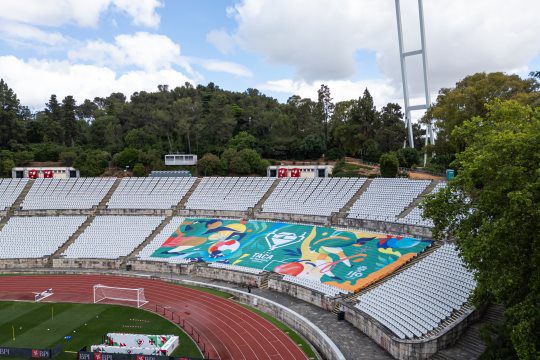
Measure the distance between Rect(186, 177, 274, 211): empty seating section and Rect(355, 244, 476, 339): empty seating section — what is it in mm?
19829

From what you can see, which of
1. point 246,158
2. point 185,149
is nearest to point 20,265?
point 246,158

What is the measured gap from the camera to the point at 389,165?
42750mm

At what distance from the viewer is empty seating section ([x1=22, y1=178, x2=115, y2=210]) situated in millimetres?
45656

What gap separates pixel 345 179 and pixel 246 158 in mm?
17691

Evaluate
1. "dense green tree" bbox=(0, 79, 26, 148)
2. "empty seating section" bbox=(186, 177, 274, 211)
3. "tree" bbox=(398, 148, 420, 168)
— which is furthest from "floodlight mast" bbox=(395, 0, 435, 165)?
"dense green tree" bbox=(0, 79, 26, 148)

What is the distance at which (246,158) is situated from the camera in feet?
182

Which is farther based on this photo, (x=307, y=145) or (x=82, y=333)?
(x=307, y=145)

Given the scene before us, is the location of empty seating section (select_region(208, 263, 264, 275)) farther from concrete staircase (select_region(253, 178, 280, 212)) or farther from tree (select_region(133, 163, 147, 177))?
tree (select_region(133, 163, 147, 177))

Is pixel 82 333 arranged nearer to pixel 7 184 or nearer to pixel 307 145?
pixel 7 184

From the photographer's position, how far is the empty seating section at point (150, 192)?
4469 cm

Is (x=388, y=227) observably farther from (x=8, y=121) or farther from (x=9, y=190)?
(x=8, y=121)

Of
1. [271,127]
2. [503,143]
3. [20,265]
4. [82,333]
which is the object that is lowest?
Answer: [82,333]

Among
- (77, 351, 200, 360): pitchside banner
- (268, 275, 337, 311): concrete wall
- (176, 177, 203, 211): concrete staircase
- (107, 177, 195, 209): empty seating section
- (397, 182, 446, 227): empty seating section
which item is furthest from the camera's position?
(107, 177, 195, 209): empty seating section

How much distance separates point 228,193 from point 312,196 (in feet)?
30.6
